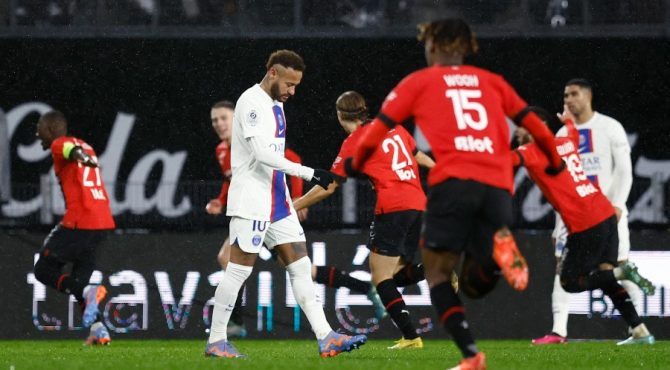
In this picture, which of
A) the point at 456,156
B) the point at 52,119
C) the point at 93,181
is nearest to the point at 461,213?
the point at 456,156

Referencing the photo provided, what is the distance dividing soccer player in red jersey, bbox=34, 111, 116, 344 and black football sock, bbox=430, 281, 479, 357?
509 cm

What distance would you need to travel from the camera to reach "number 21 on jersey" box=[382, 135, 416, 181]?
10.1 meters

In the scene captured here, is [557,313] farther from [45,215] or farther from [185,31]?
[185,31]

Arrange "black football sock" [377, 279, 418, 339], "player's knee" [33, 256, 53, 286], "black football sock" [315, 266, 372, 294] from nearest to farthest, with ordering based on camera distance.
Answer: "black football sock" [377, 279, 418, 339], "player's knee" [33, 256, 53, 286], "black football sock" [315, 266, 372, 294]

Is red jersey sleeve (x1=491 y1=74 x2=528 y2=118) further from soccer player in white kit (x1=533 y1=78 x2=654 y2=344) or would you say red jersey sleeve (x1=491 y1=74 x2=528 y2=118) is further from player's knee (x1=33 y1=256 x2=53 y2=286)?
player's knee (x1=33 y1=256 x2=53 y2=286)

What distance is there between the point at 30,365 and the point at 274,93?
2225 millimetres

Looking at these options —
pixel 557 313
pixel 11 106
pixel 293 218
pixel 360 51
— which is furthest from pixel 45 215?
pixel 293 218

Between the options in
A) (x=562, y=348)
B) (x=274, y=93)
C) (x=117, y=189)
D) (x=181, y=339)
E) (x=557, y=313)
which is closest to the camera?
(x=274, y=93)

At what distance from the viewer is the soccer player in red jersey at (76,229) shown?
36.2 ft

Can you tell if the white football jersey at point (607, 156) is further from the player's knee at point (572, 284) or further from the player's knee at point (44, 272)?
the player's knee at point (44, 272)

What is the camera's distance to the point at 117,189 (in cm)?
1895

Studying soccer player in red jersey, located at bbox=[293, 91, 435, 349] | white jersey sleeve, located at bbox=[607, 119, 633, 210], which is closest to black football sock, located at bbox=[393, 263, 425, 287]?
soccer player in red jersey, located at bbox=[293, 91, 435, 349]

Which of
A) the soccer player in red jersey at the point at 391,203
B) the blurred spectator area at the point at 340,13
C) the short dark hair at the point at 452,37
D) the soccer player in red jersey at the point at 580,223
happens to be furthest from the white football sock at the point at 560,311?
the blurred spectator area at the point at 340,13

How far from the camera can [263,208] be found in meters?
8.40
